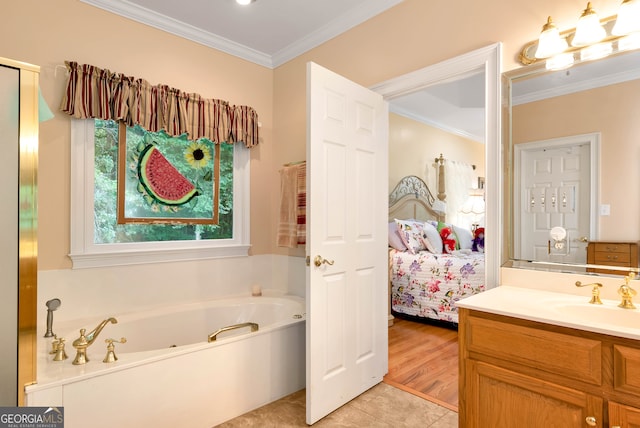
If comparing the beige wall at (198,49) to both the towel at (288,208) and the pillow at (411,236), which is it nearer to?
the towel at (288,208)

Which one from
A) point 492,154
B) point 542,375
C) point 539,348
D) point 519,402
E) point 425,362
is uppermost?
point 492,154

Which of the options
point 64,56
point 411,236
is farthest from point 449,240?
point 64,56

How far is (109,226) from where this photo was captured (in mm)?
2521

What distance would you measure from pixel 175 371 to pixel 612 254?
2.28 meters

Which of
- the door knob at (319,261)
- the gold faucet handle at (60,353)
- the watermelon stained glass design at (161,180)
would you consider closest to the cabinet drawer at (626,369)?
the door knob at (319,261)

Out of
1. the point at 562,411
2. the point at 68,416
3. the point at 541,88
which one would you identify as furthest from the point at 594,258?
the point at 68,416

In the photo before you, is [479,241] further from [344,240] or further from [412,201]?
[344,240]

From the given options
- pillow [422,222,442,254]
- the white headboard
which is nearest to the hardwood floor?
pillow [422,222,442,254]

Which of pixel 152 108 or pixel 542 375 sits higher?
pixel 152 108

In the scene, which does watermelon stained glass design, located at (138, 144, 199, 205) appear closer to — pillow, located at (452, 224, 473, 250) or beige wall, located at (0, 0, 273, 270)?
beige wall, located at (0, 0, 273, 270)

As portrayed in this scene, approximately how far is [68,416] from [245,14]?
2747mm

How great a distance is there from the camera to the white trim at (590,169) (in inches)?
65.7

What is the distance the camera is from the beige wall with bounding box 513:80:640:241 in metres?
1.56

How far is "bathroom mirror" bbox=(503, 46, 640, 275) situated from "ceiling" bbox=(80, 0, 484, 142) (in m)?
1.18
